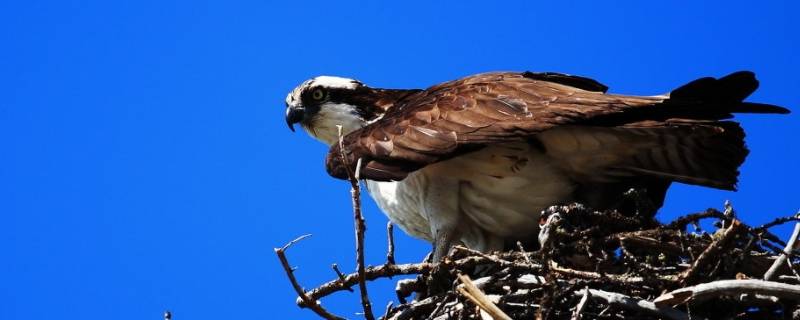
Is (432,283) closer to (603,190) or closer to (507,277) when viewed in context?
(507,277)

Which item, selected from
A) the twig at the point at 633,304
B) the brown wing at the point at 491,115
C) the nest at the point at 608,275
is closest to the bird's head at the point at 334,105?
the brown wing at the point at 491,115

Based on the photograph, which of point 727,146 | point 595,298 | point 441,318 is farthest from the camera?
point 727,146

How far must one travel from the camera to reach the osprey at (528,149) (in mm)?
5629

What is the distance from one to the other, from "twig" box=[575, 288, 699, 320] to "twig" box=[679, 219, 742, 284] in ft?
0.83

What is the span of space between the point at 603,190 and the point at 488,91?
0.71m

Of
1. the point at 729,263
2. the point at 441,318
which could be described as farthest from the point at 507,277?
the point at 729,263

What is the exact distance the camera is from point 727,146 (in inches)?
227

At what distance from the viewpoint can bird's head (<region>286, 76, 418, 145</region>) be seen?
22.8ft

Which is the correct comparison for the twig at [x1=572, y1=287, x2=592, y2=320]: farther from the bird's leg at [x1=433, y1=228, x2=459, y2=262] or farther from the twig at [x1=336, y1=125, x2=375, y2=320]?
the bird's leg at [x1=433, y1=228, x2=459, y2=262]

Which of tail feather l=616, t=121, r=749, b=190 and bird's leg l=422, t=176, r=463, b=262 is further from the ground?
bird's leg l=422, t=176, r=463, b=262

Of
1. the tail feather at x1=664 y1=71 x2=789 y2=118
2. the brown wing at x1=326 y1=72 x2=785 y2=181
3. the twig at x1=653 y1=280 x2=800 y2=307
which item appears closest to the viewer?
the twig at x1=653 y1=280 x2=800 y2=307

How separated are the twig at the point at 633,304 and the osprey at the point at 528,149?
900 millimetres

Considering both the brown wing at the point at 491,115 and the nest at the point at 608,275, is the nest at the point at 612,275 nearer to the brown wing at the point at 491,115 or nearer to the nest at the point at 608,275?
the nest at the point at 608,275

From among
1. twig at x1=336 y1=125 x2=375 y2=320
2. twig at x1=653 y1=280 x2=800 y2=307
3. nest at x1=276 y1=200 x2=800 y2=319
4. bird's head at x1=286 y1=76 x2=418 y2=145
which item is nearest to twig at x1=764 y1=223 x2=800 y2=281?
nest at x1=276 y1=200 x2=800 y2=319
